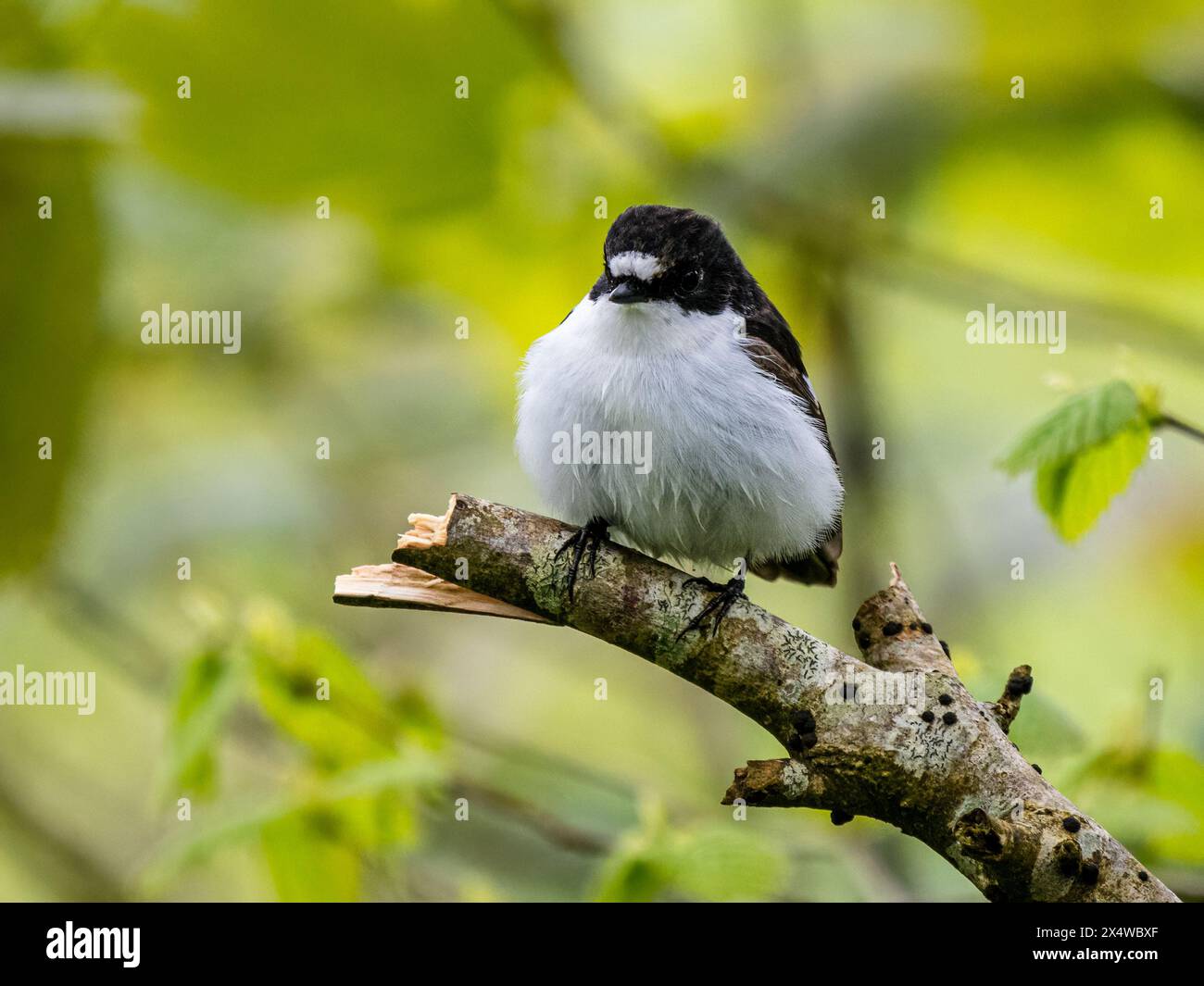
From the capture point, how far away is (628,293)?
4.05 metres

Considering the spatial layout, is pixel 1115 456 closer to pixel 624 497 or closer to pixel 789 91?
pixel 624 497

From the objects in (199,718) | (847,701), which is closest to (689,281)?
(847,701)

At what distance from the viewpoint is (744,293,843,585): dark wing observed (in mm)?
4328

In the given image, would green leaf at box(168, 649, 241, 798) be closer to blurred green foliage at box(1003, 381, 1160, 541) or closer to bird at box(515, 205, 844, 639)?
bird at box(515, 205, 844, 639)

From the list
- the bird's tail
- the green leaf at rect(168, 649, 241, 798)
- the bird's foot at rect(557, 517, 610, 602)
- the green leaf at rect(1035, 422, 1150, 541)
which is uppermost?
the green leaf at rect(1035, 422, 1150, 541)

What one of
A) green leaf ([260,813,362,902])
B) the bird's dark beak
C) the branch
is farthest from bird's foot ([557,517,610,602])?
green leaf ([260,813,362,902])

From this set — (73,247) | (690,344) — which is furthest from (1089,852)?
(73,247)

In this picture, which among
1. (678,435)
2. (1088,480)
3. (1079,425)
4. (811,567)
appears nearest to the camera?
(1079,425)

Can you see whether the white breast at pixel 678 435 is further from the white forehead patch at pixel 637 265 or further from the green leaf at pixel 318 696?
the green leaf at pixel 318 696

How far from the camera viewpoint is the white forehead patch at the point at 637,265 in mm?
4113

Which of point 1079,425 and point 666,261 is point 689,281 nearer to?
point 666,261

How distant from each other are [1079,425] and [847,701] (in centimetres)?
91

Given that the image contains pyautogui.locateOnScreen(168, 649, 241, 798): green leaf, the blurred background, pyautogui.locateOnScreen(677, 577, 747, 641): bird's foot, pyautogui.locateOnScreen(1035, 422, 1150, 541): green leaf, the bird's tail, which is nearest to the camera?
pyautogui.locateOnScreen(677, 577, 747, 641): bird's foot

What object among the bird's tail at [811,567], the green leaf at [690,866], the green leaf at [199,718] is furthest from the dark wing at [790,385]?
the green leaf at [199,718]
